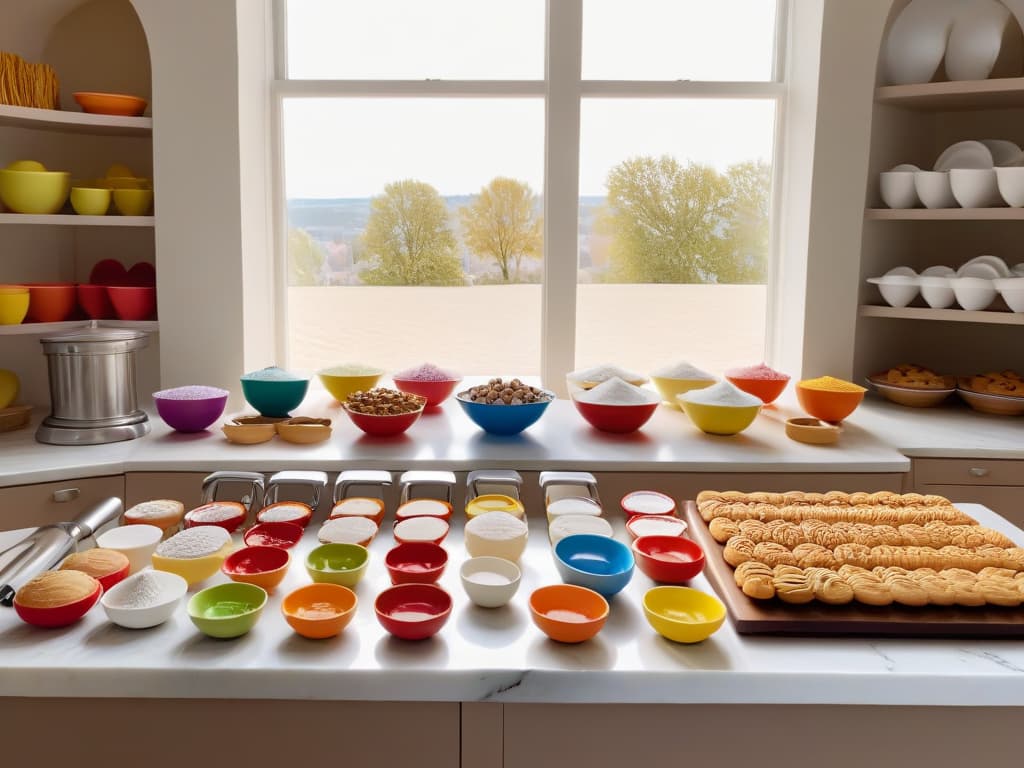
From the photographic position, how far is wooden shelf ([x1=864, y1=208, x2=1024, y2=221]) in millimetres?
2531

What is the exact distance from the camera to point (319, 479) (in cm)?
177

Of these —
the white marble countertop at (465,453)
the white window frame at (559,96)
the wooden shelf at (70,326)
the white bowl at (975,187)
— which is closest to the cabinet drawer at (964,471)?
the white marble countertop at (465,453)

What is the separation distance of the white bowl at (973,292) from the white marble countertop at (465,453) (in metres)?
0.59

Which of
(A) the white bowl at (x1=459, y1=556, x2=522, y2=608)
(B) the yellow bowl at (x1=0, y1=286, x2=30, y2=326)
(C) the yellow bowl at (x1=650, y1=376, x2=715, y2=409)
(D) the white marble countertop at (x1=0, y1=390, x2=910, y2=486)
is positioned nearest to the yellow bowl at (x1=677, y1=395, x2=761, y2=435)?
(D) the white marble countertop at (x1=0, y1=390, x2=910, y2=486)

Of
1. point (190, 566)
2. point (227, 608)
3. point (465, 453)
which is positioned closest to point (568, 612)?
point (227, 608)

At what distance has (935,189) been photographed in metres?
2.67

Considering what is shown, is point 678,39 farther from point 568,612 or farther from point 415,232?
point 568,612

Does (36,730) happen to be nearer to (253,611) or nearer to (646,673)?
(253,611)

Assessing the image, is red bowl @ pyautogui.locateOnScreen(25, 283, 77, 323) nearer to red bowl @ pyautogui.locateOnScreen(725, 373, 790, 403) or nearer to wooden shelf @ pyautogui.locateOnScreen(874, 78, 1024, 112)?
red bowl @ pyautogui.locateOnScreen(725, 373, 790, 403)

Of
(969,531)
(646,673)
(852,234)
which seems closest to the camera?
(646,673)

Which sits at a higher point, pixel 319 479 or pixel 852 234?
pixel 852 234

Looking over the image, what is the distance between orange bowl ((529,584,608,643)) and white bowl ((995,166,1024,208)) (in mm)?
2049

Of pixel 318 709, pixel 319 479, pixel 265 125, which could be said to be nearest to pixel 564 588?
pixel 318 709

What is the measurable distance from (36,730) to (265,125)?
228 centimetres
